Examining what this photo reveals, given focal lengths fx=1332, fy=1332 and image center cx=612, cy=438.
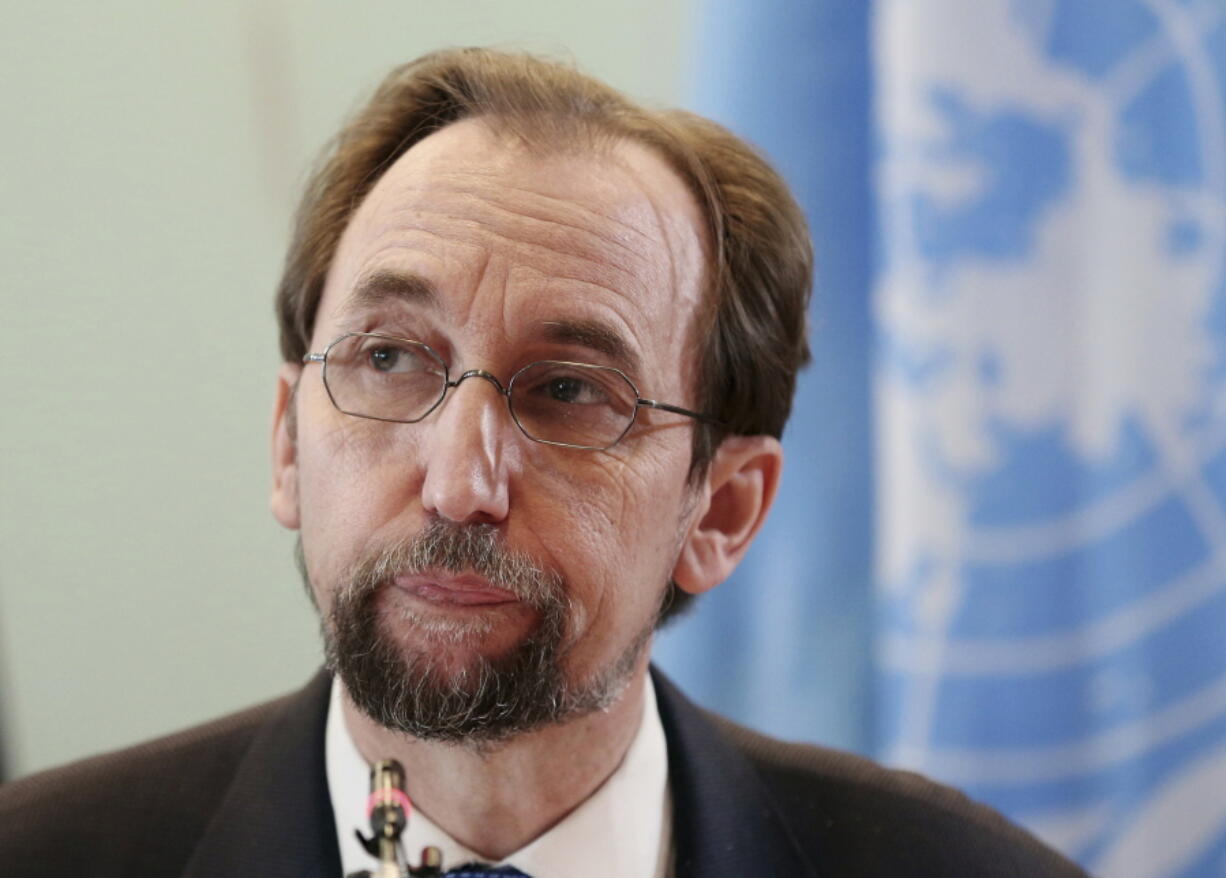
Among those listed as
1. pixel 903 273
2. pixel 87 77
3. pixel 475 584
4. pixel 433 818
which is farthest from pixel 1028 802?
pixel 87 77

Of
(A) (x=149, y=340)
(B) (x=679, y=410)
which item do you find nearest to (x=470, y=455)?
(B) (x=679, y=410)

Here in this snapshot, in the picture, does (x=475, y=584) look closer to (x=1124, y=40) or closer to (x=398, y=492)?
(x=398, y=492)

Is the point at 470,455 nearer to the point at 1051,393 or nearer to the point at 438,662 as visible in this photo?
the point at 438,662

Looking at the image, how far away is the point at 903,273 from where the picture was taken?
2.48m

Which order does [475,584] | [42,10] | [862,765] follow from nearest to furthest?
[475,584] < [862,765] < [42,10]

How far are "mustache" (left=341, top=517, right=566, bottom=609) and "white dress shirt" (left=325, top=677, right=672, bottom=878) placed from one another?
0.31 m

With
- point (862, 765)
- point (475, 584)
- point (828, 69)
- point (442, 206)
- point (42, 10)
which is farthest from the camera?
point (828, 69)

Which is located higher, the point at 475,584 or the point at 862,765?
the point at 475,584

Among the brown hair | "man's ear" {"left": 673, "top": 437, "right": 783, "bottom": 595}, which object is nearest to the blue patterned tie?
"man's ear" {"left": 673, "top": 437, "right": 783, "bottom": 595}

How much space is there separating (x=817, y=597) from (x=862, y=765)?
664mm

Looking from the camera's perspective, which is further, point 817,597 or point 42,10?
point 817,597

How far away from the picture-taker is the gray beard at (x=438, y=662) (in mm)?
1492

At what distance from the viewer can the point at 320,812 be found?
1.67 meters

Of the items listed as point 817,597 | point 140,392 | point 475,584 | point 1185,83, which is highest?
point 1185,83
